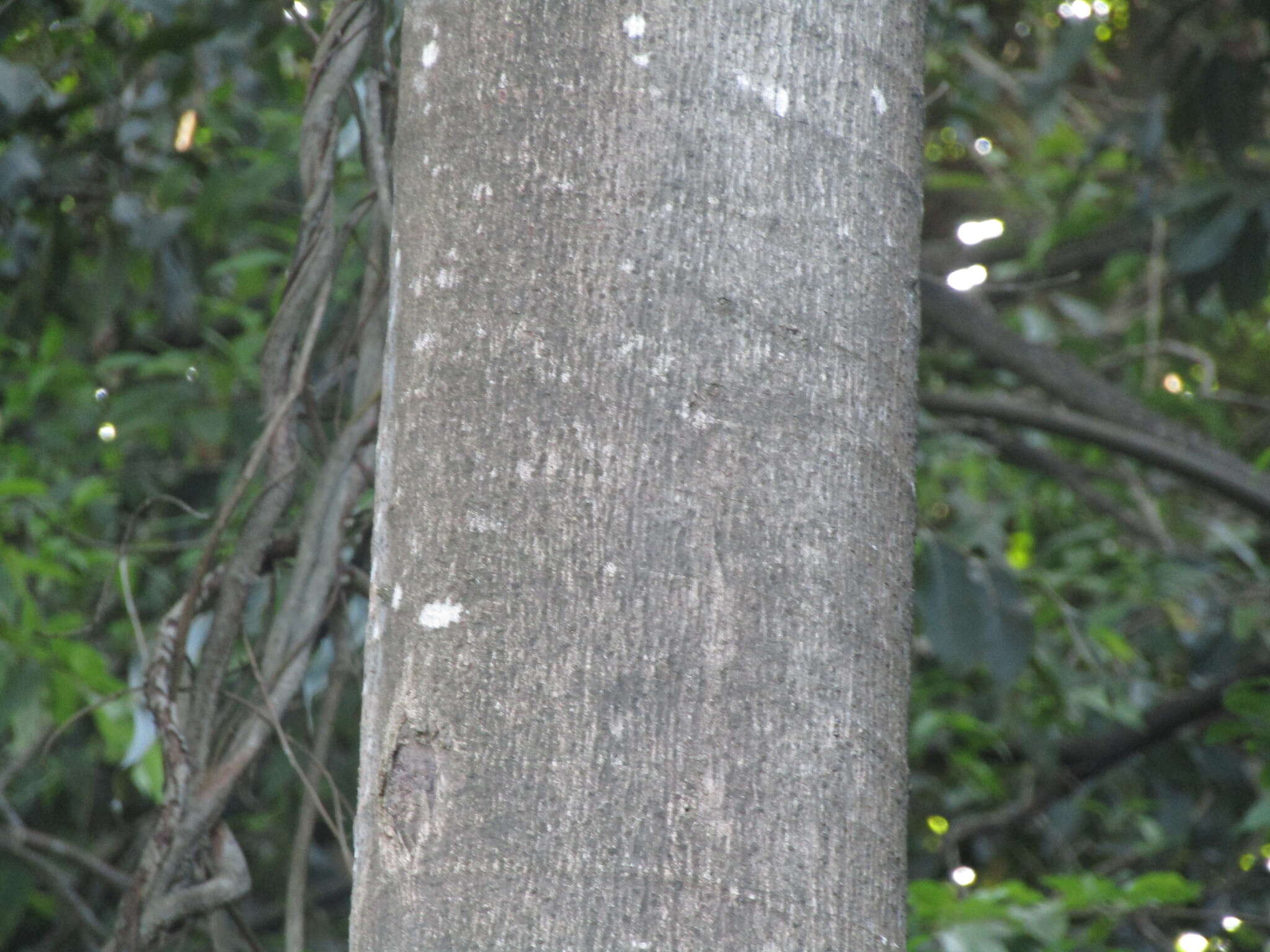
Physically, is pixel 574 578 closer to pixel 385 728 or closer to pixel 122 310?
pixel 385 728

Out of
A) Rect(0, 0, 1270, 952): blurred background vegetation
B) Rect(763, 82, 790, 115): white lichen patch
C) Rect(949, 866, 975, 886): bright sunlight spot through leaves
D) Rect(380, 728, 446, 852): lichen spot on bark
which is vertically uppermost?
Rect(763, 82, 790, 115): white lichen patch

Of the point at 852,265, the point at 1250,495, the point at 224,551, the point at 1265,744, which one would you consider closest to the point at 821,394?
the point at 852,265

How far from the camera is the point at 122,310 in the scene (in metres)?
3.24

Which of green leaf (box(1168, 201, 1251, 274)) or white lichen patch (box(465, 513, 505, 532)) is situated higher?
white lichen patch (box(465, 513, 505, 532))

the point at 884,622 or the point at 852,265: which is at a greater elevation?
the point at 852,265

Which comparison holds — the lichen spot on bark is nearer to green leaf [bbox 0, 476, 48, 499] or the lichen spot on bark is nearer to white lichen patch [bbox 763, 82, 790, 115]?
white lichen patch [bbox 763, 82, 790, 115]

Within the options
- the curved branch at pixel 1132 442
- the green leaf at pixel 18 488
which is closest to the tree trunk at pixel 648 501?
the green leaf at pixel 18 488

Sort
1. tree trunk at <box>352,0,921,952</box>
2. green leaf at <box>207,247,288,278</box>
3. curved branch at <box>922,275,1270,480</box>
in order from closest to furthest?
tree trunk at <box>352,0,921,952</box> → green leaf at <box>207,247,288,278</box> → curved branch at <box>922,275,1270,480</box>

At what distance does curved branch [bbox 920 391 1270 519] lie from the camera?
2793 mm

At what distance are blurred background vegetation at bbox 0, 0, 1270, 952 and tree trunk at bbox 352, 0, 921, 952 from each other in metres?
1.10

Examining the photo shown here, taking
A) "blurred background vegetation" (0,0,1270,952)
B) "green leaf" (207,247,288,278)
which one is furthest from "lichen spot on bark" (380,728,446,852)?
"green leaf" (207,247,288,278)

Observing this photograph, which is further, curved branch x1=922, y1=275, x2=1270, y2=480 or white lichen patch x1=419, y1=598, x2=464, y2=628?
curved branch x1=922, y1=275, x2=1270, y2=480

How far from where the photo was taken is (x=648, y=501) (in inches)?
24.6

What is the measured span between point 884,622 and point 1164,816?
2.92 meters
